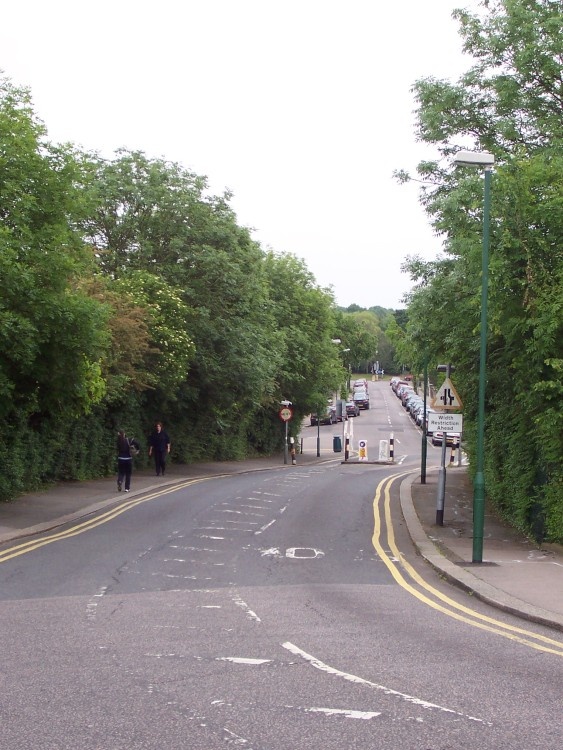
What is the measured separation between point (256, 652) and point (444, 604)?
3925 mm

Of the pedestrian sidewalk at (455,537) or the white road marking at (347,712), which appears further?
the pedestrian sidewalk at (455,537)

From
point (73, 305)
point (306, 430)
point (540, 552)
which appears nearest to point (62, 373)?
point (73, 305)

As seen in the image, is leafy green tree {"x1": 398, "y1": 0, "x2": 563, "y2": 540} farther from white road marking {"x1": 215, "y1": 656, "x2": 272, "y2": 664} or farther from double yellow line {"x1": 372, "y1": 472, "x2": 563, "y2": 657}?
white road marking {"x1": 215, "y1": 656, "x2": 272, "y2": 664}

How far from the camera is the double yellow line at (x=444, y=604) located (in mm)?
8484

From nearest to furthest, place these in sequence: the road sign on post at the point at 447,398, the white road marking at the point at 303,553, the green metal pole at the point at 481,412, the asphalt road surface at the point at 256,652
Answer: the asphalt road surface at the point at 256,652
the green metal pole at the point at 481,412
the white road marking at the point at 303,553
the road sign on post at the point at 447,398

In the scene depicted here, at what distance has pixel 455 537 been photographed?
17.3 m

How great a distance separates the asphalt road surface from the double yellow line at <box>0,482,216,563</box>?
0.14 metres

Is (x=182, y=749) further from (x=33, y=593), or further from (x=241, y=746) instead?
(x=33, y=593)

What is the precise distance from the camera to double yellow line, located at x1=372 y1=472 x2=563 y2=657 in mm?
8484

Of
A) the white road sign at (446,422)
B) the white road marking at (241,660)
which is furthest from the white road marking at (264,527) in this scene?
the white road marking at (241,660)

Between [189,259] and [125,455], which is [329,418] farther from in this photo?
[125,455]

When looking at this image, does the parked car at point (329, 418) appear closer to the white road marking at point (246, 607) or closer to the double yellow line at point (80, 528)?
the double yellow line at point (80, 528)

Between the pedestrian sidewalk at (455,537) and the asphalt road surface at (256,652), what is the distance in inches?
18.6

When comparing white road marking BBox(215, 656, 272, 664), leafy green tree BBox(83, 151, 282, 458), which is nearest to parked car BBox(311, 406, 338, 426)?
leafy green tree BBox(83, 151, 282, 458)
